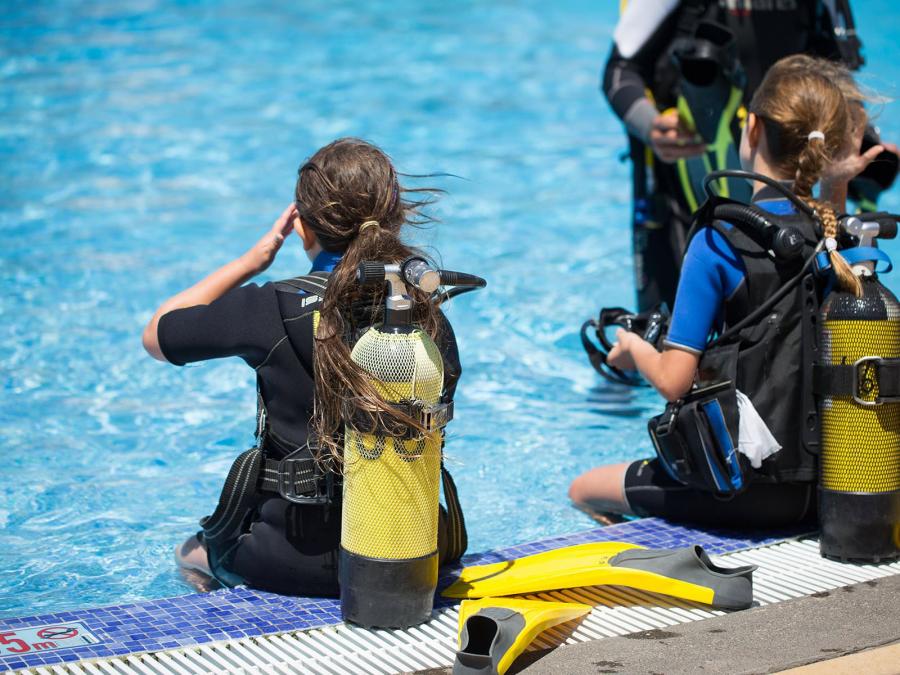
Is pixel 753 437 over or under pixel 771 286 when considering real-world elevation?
under

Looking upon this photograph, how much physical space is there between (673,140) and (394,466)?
259 centimetres

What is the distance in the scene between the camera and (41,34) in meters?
13.2

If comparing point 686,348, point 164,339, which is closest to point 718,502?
point 686,348

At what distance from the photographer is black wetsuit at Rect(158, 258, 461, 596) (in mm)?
2936

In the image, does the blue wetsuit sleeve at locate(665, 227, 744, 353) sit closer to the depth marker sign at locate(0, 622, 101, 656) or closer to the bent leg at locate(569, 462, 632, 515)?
the bent leg at locate(569, 462, 632, 515)

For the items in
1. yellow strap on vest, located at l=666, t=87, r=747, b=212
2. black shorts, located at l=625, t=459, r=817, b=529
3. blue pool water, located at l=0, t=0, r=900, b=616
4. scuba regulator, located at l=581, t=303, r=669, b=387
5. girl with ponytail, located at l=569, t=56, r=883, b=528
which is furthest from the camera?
yellow strap on vest, located at l=666, t=87, r=747, b=212

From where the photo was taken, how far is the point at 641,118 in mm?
4988

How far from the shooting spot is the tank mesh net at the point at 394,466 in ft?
8.93

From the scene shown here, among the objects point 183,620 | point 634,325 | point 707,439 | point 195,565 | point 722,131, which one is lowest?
point 195,565

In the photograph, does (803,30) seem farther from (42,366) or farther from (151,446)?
(42,366)

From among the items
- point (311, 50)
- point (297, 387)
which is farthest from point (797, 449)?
→ point (311, 50)

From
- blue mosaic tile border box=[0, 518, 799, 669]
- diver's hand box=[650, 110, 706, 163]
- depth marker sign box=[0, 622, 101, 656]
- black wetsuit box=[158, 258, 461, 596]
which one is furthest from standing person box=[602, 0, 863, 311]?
depth marker sign box=[0, 622, 101, 656]

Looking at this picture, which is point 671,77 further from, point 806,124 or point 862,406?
point 862,406

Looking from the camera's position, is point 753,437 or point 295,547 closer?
point 295,547
